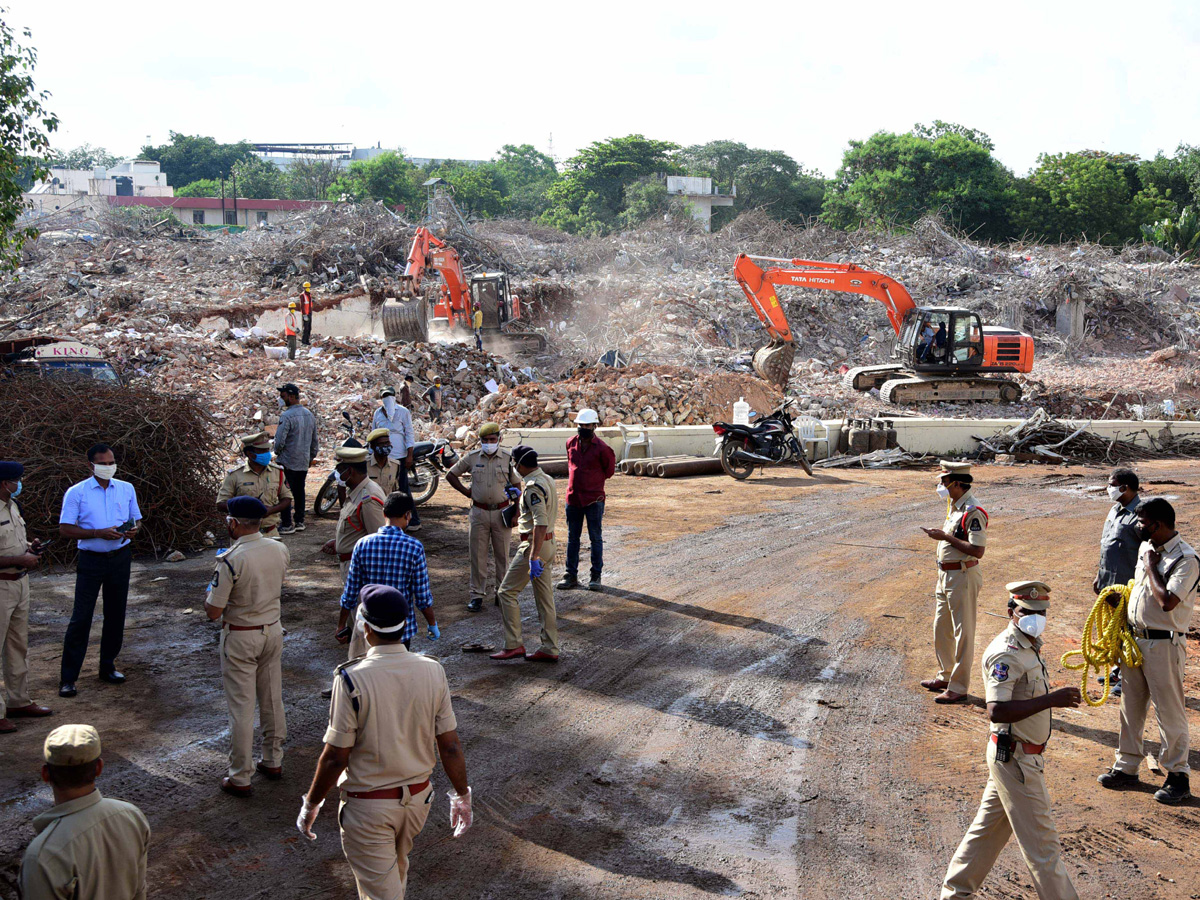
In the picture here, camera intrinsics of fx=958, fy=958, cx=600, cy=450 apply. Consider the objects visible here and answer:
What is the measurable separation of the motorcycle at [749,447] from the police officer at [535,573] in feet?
32.6

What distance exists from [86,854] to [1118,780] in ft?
19.2

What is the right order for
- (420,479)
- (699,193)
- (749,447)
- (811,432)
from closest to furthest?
(420,479) < (749,447) < (811,432) < (699,193)

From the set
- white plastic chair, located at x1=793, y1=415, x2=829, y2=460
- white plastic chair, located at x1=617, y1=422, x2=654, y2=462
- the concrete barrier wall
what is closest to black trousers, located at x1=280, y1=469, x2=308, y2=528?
the concrete barrier wall

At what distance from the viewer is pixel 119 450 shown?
1104cm

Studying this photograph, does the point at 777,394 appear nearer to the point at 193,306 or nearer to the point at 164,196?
the point at 193,306

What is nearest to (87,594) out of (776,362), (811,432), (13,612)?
(13,612)

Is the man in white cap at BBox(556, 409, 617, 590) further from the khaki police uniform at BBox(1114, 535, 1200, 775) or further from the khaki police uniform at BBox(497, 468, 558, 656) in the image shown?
the khaki police uniform at BBox(1114, 535, 1200, 775)

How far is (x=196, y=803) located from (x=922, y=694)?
536cm

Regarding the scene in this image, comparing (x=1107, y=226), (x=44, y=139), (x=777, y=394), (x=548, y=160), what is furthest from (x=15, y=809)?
(x=548, y=160)

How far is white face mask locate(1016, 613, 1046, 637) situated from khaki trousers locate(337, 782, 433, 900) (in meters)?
2.95

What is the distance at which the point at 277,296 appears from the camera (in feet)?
111

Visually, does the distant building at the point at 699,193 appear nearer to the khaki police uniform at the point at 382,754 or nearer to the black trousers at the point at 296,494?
the black trousers at the point at 296,494

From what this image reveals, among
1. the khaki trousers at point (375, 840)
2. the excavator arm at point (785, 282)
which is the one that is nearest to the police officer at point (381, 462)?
the khaki trousers at point (375, 840)

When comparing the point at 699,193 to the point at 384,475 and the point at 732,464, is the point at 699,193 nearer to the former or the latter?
the point at 732,464
